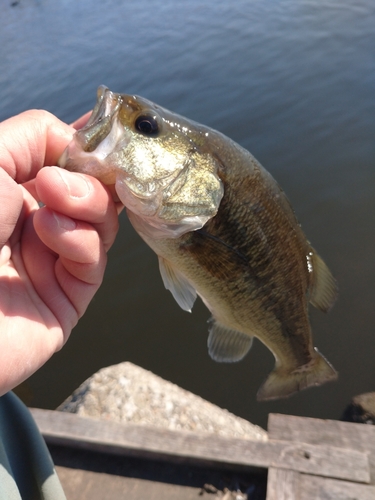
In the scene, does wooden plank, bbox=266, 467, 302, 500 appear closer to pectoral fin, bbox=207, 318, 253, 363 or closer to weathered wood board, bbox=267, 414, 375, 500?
weathered wood board, bbox=267, 414, 375, 500

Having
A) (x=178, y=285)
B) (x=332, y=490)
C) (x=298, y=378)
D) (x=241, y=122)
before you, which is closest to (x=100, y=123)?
(x=178, y=285)

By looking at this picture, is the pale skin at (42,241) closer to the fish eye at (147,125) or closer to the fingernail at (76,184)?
the fingernail at (76,184)

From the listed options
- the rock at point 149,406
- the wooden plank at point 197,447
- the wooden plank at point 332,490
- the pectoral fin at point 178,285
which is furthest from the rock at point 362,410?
the pectoral fin at point 178,285

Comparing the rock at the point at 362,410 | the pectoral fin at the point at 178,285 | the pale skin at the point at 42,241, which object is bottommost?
the rock at the point at 362,410

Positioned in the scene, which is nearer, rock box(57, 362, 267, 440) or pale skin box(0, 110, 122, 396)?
pale skin box(0, 110, 122, 396)

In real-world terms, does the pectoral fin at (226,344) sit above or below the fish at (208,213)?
below

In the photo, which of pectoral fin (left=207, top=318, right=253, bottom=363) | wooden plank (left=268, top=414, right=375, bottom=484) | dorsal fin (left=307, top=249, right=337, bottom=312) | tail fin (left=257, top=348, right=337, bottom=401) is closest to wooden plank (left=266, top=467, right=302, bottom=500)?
wooden plank (left=268, top=414, right=375, bottom=484)

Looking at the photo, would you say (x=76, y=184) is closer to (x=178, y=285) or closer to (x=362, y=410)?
(x=178, y=285)
